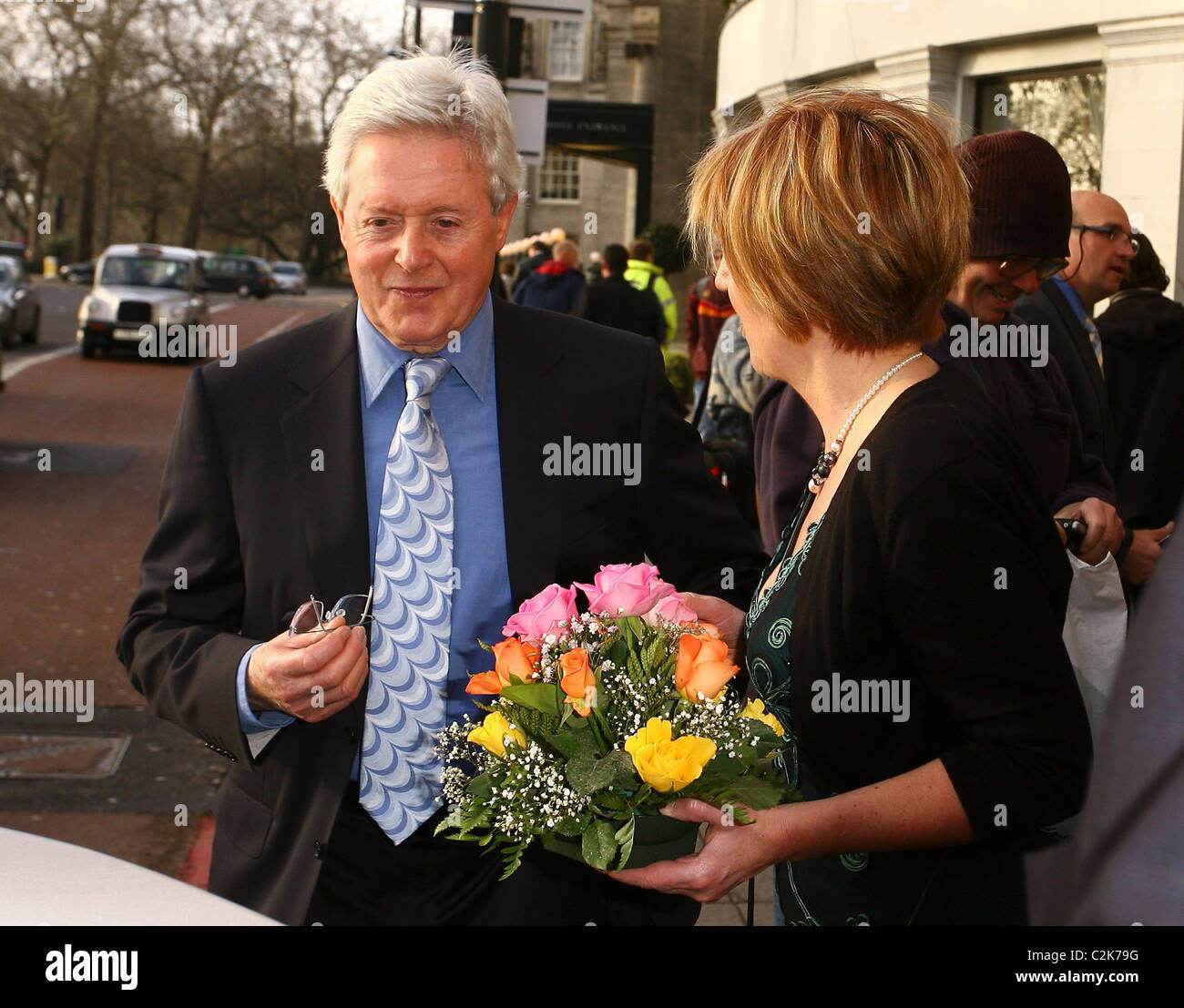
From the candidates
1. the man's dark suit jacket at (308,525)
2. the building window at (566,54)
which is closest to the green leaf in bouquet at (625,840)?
the man's dark suit jacket at (308,525)

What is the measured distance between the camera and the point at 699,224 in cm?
238

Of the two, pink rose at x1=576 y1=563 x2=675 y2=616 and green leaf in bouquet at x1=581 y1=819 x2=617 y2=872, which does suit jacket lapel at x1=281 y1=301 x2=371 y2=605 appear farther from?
green leaf in bouquet at x1=581 y1=819 x2=617 y2=872

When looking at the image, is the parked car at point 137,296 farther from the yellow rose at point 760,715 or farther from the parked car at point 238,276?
the parked car at point 238,276

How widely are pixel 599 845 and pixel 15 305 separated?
96.3 ft

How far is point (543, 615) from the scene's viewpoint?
6.75 feet

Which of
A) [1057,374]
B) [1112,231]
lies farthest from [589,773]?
[1112,231]

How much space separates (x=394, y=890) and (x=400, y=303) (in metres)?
1.07

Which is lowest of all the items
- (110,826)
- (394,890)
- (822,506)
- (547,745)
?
(110,826)

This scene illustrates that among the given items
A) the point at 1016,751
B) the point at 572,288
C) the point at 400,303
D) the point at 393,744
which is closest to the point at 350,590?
the point at 393,744

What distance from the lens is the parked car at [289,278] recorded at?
2980 inches

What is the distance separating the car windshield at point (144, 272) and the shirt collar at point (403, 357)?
28.1m

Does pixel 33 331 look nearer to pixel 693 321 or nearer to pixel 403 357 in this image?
pixel 693 321

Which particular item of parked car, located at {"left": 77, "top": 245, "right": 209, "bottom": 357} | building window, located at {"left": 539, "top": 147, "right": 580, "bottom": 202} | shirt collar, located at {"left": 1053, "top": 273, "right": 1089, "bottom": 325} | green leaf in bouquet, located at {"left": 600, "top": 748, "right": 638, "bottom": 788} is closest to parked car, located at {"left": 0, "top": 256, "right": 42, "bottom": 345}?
parked car, located at {"left": 77, "top": 245, "right": 209, "bottom": 357}

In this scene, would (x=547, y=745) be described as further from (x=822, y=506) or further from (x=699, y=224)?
(x=699, y=224)
